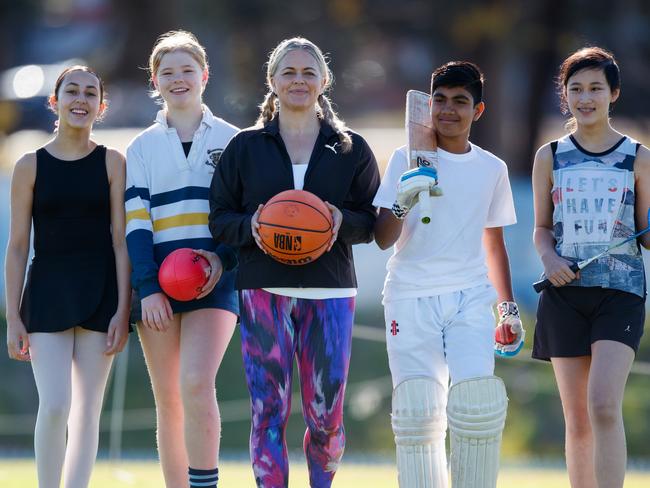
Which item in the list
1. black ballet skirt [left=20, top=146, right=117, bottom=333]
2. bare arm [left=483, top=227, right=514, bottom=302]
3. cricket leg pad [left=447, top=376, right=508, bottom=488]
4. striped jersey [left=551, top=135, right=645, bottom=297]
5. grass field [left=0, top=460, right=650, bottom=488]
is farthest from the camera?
grass field [left=0, top=460, right=650, bottom=488]

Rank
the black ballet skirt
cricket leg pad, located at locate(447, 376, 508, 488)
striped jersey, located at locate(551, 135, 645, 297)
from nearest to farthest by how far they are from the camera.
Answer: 1. cricket leg pad, located at locate(447, 376, 508, 488)
2. striped jersey, located at locate(551, 135, 645, 297)
3. the black ballet skirt

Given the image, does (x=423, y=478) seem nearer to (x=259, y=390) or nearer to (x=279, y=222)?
(x=259, y=390)

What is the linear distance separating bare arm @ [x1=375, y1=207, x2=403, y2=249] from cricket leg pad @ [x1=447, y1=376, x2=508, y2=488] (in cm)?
65

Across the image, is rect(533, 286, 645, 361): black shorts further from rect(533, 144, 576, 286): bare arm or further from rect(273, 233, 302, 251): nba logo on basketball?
rect(273, 233, 302, 251): nba logo on basketball

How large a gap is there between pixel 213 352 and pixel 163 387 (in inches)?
11.3

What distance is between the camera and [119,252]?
5465 mm

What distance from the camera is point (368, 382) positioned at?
12875 millimetres

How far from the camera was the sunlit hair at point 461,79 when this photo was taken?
5262 millimetres

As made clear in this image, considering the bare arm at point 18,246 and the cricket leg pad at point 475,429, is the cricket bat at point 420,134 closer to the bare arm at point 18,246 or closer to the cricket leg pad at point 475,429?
the cricket leg pad at point 475,429

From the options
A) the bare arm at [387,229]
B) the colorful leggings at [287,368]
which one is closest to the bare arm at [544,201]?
the bare arm at [387,229]

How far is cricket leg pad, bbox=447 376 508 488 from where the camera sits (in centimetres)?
486

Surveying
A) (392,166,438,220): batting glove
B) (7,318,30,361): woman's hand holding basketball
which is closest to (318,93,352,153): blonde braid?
(392,166,438,220): batting glove

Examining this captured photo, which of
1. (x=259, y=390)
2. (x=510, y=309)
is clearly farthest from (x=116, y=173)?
(x=510, y=309)

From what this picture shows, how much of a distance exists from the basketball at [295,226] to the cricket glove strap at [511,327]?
0.90m
